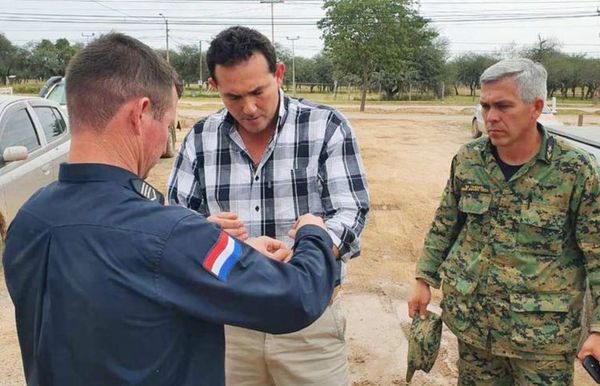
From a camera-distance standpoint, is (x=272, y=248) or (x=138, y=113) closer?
(x=138, y=113)

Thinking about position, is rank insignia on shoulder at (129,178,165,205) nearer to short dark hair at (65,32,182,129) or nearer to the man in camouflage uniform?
short dark hair at (65,32,182,129)

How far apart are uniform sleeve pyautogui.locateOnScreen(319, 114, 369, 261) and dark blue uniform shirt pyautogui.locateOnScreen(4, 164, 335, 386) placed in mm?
641

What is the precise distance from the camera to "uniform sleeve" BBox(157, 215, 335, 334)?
1.10 m

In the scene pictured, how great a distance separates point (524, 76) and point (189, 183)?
1.34 m

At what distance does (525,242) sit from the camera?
2201 millimetres

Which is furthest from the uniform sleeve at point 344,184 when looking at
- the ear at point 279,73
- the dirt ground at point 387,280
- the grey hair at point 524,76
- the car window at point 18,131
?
the car window at point 18,131

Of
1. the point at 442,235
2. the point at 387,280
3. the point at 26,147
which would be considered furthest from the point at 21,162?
the point at 442,235

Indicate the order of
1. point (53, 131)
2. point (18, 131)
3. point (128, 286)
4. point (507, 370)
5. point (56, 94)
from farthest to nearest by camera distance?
point (56, 94) → point (53, 131) → point (18, 131) → point (507, 370) → point (128, 286)

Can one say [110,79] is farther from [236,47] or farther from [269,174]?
[269,174]

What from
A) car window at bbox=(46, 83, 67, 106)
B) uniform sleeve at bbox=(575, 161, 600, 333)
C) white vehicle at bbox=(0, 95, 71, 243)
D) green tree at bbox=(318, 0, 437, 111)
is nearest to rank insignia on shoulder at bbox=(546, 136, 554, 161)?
uniform sleeve at bbox=(575, 161, 600, 333)

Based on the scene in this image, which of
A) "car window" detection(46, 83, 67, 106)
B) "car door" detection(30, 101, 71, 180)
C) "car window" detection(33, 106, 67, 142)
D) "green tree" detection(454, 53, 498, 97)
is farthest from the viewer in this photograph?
"green tree" detection(454, 53, 498, 97)

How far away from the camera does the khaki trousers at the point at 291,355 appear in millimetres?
2006

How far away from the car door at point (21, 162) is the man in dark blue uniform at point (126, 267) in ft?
15.2

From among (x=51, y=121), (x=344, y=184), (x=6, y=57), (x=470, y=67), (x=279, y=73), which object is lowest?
(x=51, y=121)
